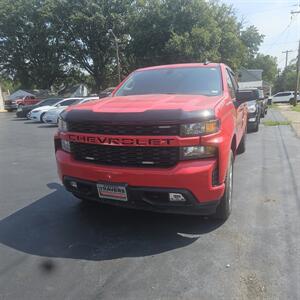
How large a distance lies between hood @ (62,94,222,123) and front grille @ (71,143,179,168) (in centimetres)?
30

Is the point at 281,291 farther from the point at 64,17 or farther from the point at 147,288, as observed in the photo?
the point at 64,17

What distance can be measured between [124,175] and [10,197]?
8.83ft

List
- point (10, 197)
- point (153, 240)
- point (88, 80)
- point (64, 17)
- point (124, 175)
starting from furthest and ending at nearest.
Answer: point (88, 80)
point (64, 17)
point (10, 197)
point (153, 240)
point (124, 175)

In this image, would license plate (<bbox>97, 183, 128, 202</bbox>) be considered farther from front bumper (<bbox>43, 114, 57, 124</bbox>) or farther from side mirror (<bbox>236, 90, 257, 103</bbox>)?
front bumper (<bbox>43, 114, 57, 124</bbox>)

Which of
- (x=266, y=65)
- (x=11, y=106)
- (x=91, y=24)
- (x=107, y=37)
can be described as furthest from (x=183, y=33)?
(x=266, y=65)

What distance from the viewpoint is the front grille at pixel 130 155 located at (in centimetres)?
354

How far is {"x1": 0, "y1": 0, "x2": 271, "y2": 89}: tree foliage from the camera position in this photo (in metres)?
36.5

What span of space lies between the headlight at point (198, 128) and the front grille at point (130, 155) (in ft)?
0.62

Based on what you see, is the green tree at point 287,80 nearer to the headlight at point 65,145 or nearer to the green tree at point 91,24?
the green tree at point 91,24

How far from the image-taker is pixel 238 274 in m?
3.19

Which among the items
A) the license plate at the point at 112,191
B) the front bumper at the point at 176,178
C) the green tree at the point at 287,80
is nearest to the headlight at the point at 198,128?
the front bumper at the point at 176,178

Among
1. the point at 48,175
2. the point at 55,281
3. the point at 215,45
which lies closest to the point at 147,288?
the point at 55,281

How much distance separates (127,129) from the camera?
3.59m

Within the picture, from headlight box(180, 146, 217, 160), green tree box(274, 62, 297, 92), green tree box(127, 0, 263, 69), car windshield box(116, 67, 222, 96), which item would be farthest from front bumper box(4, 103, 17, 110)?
green tree box(274, 62, 297, 92)
